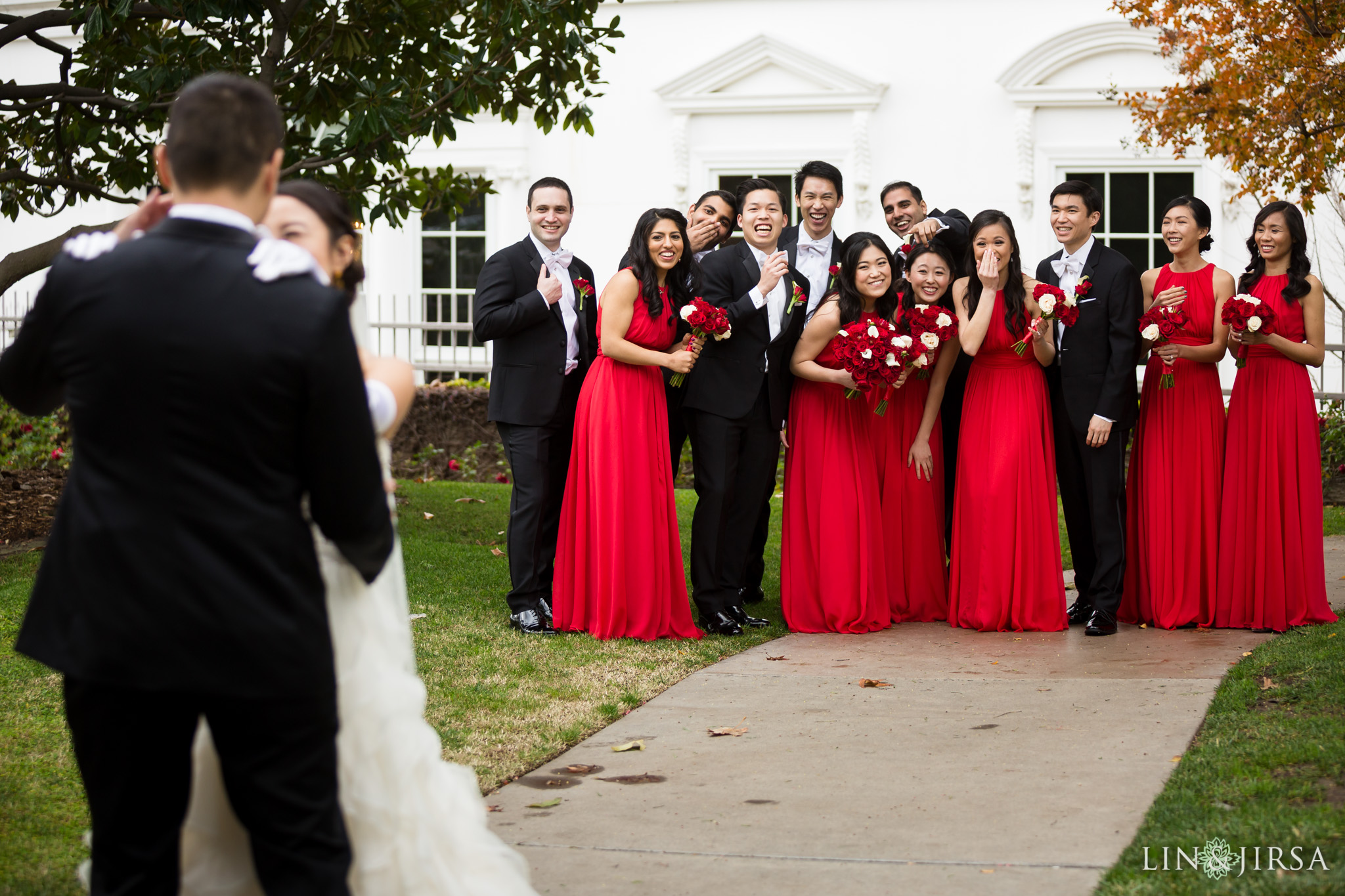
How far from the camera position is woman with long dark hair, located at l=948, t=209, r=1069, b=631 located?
7.04m

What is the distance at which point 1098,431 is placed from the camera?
22.9 ft

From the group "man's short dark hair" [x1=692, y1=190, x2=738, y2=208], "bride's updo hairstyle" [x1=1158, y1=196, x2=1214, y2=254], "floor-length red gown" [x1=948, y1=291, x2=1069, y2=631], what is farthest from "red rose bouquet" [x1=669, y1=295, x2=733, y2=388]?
"bride's updo hairstyle" [x1=1158, y1=196, x2=1214, y2=254]

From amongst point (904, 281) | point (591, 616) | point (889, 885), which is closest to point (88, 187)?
point (591, 616)

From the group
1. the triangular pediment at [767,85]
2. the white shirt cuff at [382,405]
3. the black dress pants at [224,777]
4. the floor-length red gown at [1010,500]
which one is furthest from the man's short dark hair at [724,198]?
the triangular pediment at [767,85]

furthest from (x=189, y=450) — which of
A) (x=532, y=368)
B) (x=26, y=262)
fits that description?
(x=26, y=262)

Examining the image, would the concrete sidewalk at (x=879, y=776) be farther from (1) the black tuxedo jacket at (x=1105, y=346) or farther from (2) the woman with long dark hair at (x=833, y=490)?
(1) the black tuxedo jacket at (x=1105, y=346)

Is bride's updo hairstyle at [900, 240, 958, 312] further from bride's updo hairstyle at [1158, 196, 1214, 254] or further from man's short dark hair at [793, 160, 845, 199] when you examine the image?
bride's updo hairstyle at [1158, 196, 1214, 254]

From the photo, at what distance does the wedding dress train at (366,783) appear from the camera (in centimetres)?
277

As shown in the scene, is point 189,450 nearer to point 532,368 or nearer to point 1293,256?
point 532,368

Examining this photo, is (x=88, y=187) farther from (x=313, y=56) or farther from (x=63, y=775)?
(x=63, y=775)

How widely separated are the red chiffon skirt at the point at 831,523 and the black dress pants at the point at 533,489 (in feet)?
4.12

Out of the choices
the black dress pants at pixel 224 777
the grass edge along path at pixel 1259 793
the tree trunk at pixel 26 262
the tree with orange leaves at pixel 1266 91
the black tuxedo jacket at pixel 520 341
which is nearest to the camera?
the black dress pants at pixel 224 777

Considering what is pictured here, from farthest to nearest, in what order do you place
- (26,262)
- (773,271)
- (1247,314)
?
(26,262), (773,271), (1247,314)

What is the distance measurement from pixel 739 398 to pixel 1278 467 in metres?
2.84
